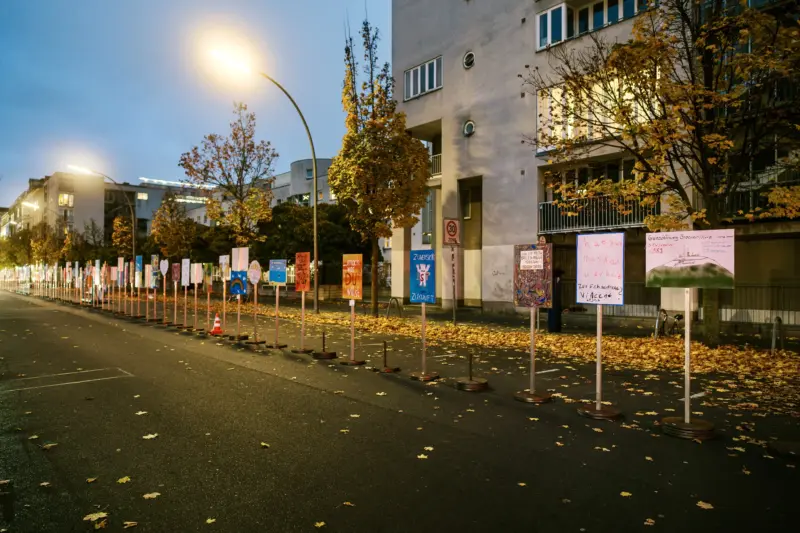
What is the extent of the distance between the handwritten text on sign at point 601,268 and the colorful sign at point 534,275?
0.63 metres

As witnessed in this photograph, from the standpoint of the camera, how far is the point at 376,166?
21484 mm

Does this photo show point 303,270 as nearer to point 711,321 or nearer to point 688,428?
point 711,321

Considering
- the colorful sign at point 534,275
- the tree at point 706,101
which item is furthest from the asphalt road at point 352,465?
the tree at point 706,101

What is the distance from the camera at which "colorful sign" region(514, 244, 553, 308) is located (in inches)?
325

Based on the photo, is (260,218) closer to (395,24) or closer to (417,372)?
(395,24)

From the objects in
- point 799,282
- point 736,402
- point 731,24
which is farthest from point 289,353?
point 799,282

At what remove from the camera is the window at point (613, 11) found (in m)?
22.3

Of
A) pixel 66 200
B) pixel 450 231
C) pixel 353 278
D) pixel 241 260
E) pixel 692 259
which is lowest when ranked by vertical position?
pixel 353 278

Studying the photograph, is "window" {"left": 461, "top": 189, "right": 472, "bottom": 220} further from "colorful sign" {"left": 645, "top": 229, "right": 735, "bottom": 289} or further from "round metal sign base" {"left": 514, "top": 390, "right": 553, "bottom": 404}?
"colorful sign" {"left": 645, "top": 229, "right": 735, "bottom": 289}

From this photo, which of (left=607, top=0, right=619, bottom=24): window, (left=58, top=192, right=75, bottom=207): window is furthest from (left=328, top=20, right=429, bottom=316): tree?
(left=58, top=192, right=75, bottom=207): window

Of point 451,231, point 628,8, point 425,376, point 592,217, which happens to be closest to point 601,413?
point 425,376

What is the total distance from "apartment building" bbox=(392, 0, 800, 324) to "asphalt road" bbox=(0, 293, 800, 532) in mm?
15008

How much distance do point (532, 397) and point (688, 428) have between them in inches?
87.8

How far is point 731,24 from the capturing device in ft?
40.8
